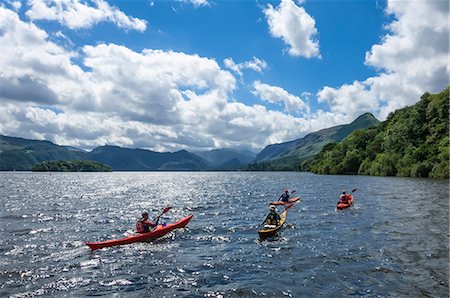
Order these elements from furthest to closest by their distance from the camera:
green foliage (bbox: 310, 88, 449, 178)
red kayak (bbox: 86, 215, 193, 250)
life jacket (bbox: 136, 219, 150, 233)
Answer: green foliage (bbox: 310, 88, 449, 178) < life jacket (bbox: 136, 219, 150, 233) < red kayak (bbox: 86, 215, 193, 250)

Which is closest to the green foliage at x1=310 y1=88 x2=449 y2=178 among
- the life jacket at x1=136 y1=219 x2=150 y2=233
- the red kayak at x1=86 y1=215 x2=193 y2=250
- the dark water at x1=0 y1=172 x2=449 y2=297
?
the dark water at x1=0 y1=172 x2=449 y2=297

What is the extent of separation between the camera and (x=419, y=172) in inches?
3713

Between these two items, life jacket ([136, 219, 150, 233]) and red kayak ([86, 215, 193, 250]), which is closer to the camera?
red kayak ([86, 215, 193, 250])

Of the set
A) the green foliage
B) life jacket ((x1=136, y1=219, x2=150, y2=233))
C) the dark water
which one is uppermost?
the green foliage

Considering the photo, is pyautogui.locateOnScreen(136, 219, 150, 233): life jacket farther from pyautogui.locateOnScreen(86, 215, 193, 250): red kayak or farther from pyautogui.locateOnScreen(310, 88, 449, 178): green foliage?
pyautogui.locateOnScreen(310, 88, 449, 178): green foliage

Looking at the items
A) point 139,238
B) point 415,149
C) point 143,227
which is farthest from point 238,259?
point 415,149

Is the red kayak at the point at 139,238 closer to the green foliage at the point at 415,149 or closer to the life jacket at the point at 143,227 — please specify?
the life jacket at the point at 143,227

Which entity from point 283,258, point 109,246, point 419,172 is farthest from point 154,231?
point 419,172

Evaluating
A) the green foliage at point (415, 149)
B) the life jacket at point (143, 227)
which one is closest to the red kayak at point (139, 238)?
the life jacket at point (143, 227)

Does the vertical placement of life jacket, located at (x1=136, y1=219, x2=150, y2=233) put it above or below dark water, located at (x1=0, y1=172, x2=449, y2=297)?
above

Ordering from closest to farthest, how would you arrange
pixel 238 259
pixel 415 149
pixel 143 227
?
pixel 238 259 → pixel 143 227 → pixel 415 149

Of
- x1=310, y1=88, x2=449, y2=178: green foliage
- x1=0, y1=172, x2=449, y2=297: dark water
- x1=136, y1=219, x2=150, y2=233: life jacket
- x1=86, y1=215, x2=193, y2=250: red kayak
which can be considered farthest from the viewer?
x1=310, y1=88, x2=449, y2=178: green foliage

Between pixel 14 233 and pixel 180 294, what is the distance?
22.0 metres

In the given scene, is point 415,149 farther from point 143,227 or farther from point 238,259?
point 238,259
